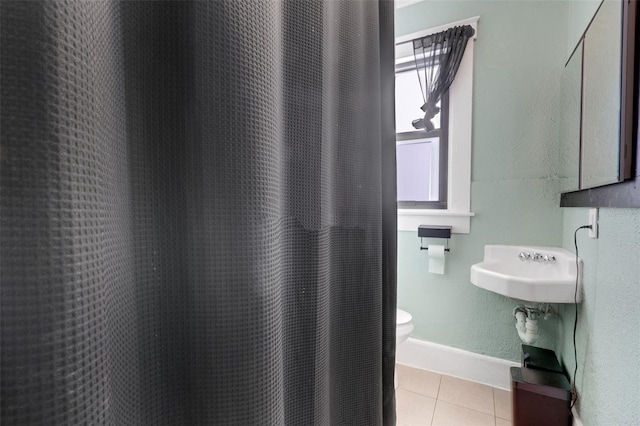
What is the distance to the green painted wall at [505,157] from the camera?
1617 millimetres

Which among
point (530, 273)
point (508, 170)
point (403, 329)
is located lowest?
point (403, 329)

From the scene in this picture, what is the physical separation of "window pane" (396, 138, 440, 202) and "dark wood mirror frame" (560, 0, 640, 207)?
3.71 feet

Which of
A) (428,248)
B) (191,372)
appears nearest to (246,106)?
(191,372)

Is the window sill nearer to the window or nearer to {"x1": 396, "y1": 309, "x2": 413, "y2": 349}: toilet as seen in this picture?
the window

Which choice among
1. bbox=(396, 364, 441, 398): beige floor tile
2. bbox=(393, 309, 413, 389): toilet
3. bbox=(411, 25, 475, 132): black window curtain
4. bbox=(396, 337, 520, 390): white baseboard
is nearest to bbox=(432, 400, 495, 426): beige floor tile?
bbox=(396, 364, 441, 398): beige floor tile

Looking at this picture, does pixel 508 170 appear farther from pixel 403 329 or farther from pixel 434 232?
pixel 403 329

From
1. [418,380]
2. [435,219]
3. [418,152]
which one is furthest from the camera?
[418,152]

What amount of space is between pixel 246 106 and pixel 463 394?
201cm

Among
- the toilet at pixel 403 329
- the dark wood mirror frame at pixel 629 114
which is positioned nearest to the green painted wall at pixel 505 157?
the toilet at pixel 403 329

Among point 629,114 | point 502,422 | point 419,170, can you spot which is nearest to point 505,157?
point 419,170

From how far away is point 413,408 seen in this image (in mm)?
1534

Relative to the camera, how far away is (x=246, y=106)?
0.37 metres

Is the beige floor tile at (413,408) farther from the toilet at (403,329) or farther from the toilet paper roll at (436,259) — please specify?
the toilet paper roll at (436,259)

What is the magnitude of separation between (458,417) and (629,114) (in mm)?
1518
